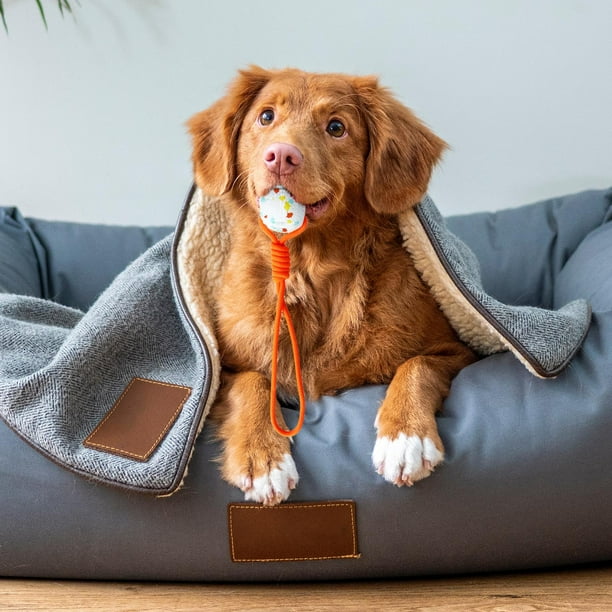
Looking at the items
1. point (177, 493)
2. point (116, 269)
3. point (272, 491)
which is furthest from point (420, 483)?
point (116, 269)

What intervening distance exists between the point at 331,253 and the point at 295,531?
699mm

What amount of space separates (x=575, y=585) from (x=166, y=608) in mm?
844

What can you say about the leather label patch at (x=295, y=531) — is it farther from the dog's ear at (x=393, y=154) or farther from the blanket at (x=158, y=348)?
the dog's ear at (x=393, y=154)

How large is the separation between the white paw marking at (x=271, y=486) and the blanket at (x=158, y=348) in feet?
0.49

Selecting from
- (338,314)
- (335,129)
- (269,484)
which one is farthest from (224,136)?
(269,484)

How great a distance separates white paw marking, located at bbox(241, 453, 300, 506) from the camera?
4.83 feet

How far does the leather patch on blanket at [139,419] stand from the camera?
1.57 meters

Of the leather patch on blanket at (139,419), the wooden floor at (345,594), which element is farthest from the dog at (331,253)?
the wooden floor at (345,594)

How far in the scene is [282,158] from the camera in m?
1.54

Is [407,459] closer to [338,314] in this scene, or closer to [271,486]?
[271,486]

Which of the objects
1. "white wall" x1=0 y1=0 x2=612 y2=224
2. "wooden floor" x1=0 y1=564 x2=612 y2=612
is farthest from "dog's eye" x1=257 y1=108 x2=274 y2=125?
"white wall" x1=0 y1=0 x2=612 y2=224

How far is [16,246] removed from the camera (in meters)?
2.71

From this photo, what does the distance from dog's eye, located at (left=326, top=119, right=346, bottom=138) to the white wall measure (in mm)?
1485

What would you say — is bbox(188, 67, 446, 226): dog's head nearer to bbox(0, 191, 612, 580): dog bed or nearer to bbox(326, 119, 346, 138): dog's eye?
bbox(326, 119, 346, 138): dog's eye
